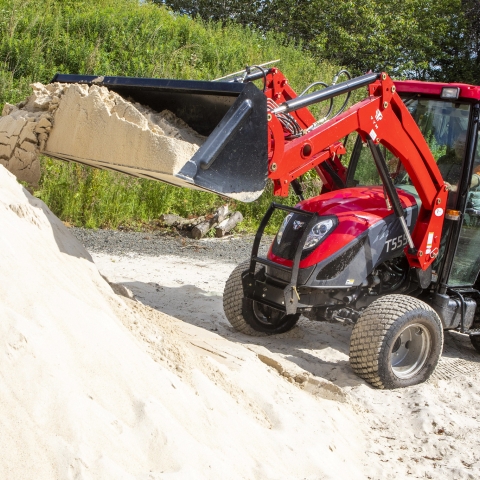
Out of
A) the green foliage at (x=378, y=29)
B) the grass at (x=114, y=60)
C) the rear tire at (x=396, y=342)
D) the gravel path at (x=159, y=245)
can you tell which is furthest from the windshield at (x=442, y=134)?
the green foliage at (x=378, y=29)

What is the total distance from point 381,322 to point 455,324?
1.01 meters

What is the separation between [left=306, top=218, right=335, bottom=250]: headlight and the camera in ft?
17.1

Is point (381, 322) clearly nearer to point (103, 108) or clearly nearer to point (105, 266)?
point (103, 108)

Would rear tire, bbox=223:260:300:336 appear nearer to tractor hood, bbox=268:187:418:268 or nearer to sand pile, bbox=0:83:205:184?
tractor hood, bbox=268:187:418:268

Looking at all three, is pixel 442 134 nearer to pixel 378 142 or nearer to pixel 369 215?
pixel 378 142

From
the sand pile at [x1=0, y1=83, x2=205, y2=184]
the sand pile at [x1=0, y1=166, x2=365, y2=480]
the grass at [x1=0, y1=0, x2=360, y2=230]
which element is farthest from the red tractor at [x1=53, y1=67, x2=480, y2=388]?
the grass at [x1=0, y1=0, x2=360, y2=230]

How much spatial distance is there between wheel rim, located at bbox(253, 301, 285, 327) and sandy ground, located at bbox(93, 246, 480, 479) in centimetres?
13

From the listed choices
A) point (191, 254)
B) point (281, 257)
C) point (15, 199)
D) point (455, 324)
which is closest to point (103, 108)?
point (15, 199)

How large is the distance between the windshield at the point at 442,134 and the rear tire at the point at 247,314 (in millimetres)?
1448

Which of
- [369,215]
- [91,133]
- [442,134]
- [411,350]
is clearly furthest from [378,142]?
[91,133]

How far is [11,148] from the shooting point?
5199 millimetres

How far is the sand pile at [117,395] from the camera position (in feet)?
9.58

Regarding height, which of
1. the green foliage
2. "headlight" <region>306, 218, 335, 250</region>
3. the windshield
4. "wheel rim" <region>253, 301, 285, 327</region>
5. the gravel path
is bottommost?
the gravel path

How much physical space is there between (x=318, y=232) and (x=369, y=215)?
16.6 inches
